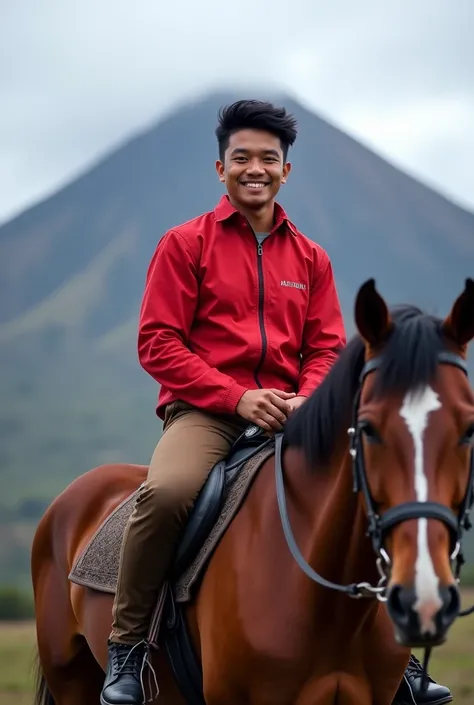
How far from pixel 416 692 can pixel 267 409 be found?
50.0 inches

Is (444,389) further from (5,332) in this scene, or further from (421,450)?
(5,332)

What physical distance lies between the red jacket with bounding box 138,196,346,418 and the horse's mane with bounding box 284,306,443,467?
51 centimetres

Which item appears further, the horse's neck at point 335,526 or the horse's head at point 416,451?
the horse's neck at point 335,526

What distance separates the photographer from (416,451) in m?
2.66

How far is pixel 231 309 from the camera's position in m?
4.12

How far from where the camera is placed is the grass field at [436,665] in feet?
32.4

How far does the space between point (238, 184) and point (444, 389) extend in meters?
1.86

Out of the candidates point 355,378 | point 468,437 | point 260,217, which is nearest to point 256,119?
point 260,217

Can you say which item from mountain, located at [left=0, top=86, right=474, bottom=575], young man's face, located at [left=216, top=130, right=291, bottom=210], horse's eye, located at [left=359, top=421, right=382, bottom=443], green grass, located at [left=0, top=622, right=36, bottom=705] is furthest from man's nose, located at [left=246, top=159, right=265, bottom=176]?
mountain, located at [left=0, top=86, right=474, bottom=575]

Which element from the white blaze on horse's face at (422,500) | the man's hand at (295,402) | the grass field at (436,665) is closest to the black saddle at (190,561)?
the man's hand at (295,402)

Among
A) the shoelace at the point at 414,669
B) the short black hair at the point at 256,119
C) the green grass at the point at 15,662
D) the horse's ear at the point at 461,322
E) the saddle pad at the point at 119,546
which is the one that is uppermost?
the short black hair at the point at 256,119

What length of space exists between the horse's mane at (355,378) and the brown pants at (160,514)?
A: 441mm

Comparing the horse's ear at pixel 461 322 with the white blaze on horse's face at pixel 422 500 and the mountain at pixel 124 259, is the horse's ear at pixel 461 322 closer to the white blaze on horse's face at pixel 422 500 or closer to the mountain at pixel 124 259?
the white blaze on horse's face at pixel 422 500

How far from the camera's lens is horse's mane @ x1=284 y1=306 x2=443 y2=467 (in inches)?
109
